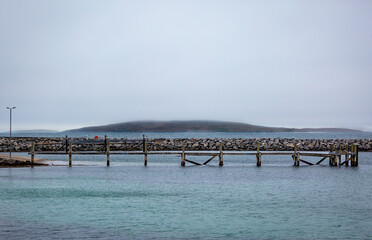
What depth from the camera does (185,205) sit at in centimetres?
2964

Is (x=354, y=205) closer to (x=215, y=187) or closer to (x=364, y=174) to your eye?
(x=215, y=187)

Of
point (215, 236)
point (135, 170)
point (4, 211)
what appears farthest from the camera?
point (135, 170)

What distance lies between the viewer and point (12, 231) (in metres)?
21.5

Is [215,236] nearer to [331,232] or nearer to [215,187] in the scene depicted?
[331,232]

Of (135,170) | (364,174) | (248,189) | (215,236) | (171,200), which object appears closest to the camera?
(215,236)

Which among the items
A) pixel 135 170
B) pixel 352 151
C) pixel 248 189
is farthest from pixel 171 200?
pixel 352 151

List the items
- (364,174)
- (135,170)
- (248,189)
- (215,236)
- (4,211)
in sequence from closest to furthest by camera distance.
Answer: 1. (215,236)
2. (4,211)
3. (248,189)
4. (364,174)
5. (135,170)

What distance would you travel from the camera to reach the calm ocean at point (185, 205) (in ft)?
72.6

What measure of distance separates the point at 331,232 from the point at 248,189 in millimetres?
15237

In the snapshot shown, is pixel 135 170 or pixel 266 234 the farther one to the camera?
pixel 135 170

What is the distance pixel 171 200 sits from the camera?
104ft

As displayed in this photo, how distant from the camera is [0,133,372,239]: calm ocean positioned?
72.6 ft

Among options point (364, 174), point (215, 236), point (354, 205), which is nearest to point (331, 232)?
point (215, 236)

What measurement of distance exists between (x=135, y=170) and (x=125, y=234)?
32.4 metres
